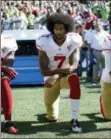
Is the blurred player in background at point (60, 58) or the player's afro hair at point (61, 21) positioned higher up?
the player's afro hair at point (61, 21)

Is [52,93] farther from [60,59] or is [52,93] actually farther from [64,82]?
[60,59]

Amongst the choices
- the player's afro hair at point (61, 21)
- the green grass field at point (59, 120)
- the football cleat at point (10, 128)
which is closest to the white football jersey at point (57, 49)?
the player's afro hair at point (61, 21)

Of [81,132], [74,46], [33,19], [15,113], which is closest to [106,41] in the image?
[74,46]

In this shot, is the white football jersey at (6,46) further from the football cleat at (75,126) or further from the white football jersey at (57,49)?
the football cleat at (75,126)

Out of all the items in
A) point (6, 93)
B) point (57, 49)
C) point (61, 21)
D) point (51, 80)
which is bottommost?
point (6, 93)

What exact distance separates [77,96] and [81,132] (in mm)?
454

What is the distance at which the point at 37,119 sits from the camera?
7062mm

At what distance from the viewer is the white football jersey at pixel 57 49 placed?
6.51m

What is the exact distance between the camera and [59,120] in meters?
6.96

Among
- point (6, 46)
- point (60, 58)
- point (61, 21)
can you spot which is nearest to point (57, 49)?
point (60, 58)

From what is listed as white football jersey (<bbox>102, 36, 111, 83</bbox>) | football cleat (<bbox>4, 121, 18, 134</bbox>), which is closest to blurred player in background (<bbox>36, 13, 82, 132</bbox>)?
white football jersey (<bbox>102, 36, 111, 83</bbox>)

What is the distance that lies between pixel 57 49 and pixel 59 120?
103 cm

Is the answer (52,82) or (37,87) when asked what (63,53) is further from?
(37,87)

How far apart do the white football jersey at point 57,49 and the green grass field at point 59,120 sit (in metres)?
0.81
